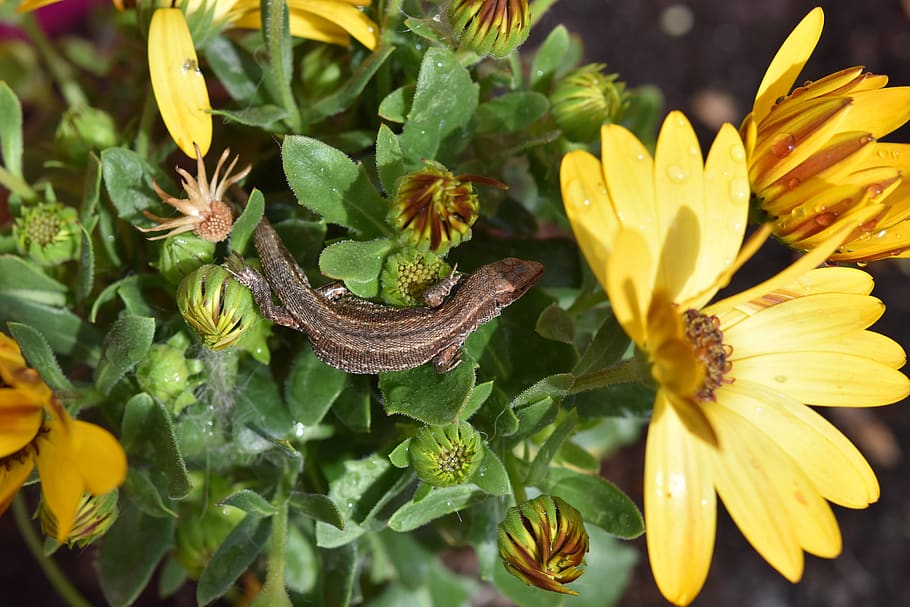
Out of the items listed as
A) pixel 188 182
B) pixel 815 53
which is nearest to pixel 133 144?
pixel 188 182

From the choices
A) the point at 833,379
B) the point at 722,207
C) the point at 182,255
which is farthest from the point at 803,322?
the point at 182,255

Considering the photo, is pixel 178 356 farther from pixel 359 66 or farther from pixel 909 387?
pixel 909 387

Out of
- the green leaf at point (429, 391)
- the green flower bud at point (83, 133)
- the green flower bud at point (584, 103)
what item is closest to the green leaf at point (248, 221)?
the green leaf at point (429, 391)

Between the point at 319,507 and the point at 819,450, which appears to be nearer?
the point at 819,450

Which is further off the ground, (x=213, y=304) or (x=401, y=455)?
(x=213, y=304)

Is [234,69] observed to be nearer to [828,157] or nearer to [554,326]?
[554,326]

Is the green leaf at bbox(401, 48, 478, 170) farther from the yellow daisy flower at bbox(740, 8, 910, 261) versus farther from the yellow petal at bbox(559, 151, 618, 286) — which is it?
the yellow daisy flower at bbox(740, 8, 910, 261)

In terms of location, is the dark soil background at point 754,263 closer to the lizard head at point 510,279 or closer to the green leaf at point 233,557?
the green leaf at point 233,557
